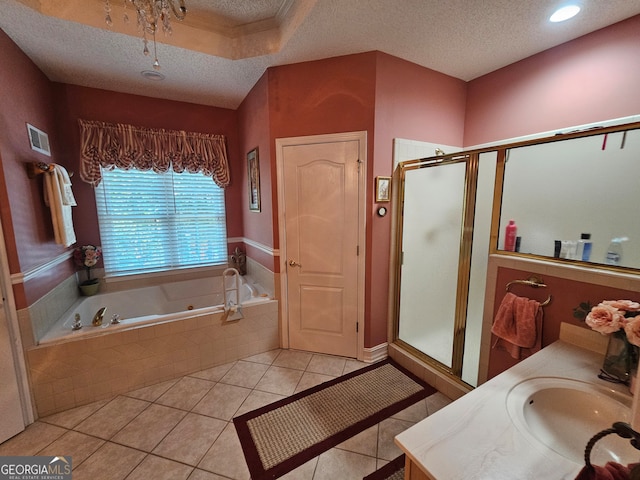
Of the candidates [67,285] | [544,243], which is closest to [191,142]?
[67,285]

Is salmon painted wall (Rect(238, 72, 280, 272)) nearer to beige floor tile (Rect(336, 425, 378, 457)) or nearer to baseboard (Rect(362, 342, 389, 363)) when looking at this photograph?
baseboard (Rect(362, 342, 389, 363))

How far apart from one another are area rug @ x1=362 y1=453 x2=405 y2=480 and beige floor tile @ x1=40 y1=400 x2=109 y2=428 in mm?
1926

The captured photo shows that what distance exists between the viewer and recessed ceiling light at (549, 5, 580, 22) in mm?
1628

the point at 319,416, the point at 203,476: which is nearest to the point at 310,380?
the point at 319,416

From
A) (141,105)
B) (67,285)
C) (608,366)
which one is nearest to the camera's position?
(608,366)

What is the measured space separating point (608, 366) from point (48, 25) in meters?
3.59

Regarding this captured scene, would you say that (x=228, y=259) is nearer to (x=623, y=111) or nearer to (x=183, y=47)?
(x=183, y=47)

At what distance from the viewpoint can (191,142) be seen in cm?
308

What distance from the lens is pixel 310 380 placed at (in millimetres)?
2180

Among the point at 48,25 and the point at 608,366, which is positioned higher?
the point at 48,25

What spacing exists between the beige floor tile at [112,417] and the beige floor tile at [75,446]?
4 cm

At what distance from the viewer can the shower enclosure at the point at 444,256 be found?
1.84 meters

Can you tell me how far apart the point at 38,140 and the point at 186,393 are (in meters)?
2.34

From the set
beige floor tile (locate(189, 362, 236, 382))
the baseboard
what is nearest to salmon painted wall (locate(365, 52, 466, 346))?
the baseboard
